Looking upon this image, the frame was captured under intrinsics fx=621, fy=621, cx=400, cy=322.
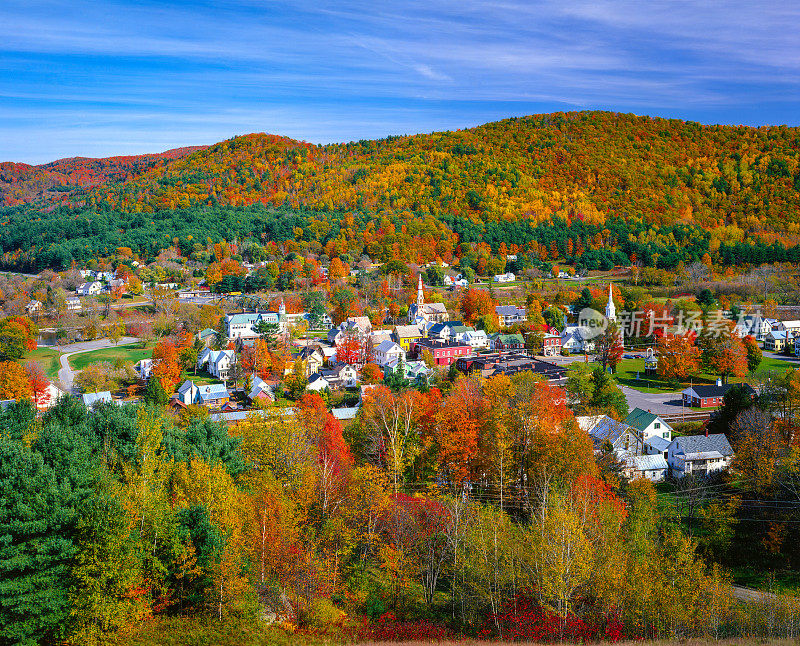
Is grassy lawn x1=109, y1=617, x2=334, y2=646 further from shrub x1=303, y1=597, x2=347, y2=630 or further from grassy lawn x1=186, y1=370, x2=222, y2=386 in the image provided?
grassy lawn x1=186, y1=370, x2=222, y2=386

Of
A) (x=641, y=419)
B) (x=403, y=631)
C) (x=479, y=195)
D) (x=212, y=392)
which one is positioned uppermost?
(x=479, y=195)

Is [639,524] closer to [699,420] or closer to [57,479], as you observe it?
[57,479]

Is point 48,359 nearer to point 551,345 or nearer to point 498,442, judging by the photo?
point 551,345

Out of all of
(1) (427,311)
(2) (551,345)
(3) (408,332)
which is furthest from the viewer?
(1) (427,311)

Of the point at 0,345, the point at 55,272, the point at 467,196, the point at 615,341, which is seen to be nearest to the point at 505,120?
the point at 467,196

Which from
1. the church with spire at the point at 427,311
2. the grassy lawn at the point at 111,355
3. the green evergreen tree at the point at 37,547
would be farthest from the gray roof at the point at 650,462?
the church with spire at the point at 427,311

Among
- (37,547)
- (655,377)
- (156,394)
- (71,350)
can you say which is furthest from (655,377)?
(71,350)
